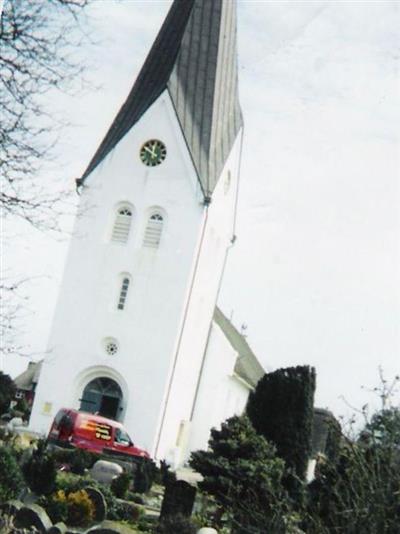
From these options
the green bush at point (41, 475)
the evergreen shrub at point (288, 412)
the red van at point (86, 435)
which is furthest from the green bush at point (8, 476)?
the evergreen shrub at point (288, 412)

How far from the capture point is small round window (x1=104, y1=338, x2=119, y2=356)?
2900 centimetres

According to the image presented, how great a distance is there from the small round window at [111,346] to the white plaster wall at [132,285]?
171 mm

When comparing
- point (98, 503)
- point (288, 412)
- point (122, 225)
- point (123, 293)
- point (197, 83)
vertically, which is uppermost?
point (197, 83)

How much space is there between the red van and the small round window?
819 cm

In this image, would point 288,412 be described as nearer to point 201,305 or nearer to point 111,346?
point 111,346

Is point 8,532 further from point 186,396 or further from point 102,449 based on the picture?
point 186,396

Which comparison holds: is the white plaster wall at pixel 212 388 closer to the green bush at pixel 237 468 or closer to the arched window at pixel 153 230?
the arched window at pixel 153 230

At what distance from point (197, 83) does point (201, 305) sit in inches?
351

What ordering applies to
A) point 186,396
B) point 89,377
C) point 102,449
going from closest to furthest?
point 102,449
point 89,377
point 186,396

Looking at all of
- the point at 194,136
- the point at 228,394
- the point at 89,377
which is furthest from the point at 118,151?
the point at 228,394

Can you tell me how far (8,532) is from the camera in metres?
10.2

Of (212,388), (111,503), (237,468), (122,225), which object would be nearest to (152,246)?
(122,225)

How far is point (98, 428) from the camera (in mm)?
20453

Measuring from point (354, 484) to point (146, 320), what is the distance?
1982 cm
